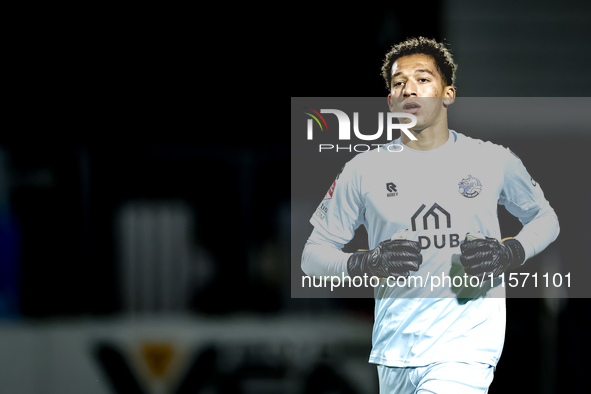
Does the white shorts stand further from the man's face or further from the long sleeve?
the man's face

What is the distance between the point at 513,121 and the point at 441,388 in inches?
63.6

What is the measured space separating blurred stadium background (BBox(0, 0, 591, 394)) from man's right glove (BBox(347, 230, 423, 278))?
1.49 feet

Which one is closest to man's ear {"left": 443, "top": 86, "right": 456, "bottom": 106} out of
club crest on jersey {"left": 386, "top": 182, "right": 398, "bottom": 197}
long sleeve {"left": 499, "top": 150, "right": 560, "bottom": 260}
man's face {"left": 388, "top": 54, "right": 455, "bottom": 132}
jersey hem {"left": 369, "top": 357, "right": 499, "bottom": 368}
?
man's face {"left": 388, "top": 54, "right": 455, "bottom": 132}

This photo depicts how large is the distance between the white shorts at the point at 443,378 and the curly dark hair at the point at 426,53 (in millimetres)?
1548

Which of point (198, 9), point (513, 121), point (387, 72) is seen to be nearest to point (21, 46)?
point (198, 9)

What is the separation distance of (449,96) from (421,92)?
7.6 inches

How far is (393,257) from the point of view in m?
3.09

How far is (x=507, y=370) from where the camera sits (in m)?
3.44

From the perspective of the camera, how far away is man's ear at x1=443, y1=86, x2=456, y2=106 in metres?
3.27

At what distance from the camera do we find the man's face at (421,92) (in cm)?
322

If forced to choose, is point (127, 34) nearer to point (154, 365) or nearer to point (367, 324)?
point (154, 365)

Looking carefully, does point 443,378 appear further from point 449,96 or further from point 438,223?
point 449,96

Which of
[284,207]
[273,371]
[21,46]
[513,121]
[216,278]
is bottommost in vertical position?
[273,371]

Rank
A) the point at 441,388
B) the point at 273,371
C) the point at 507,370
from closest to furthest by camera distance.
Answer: the point at 441,388, the point at 507,370, the point at 273,371
